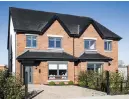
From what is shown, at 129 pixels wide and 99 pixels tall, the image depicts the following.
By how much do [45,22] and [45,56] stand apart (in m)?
5.69

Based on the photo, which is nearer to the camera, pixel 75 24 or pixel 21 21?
pixel 21 21

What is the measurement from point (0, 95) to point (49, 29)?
16.4 meters

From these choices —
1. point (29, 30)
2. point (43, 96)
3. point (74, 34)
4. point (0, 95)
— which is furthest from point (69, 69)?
point (0, 95)

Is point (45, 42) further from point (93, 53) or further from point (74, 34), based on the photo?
point (93, 53)

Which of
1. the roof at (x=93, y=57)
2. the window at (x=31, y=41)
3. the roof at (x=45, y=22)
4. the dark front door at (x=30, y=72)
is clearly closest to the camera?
the dark front door at (x=30, y=72)

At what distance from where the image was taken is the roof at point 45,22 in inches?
1212

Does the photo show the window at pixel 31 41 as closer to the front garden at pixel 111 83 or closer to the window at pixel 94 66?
the window at pixel 94 66

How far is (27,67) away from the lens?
2934cm

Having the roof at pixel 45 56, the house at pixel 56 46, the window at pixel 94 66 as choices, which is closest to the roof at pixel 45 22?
the house at pixel 56 46

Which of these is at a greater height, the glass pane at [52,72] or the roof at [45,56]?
the roof at [45,56]

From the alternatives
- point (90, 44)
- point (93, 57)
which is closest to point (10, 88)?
point (93, 57)

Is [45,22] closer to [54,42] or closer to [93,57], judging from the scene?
[54,42]

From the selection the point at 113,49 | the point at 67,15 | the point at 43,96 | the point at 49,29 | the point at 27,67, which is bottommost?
the point at 43,96

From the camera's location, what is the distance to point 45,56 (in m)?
29.5
